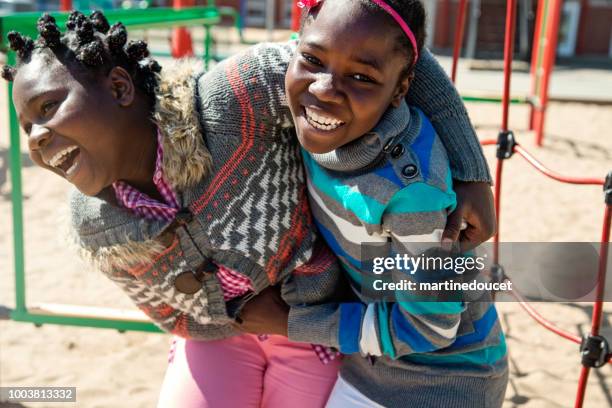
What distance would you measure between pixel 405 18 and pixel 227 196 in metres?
0.50

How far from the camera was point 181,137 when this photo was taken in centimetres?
136

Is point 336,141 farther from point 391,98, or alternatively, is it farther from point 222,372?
point 222,372

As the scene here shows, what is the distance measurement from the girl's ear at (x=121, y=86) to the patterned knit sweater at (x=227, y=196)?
0.23 ft

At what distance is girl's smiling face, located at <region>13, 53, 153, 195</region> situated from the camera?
1243 millimetres

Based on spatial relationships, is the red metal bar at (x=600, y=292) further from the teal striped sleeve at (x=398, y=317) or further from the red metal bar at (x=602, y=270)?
the teal striped sleeve at (x=398, y=317)

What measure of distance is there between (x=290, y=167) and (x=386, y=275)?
31 centimetres

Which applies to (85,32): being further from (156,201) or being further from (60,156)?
(156,201)

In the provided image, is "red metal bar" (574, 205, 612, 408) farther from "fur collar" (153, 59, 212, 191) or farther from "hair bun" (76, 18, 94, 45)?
"hair bun" (76, 18, 94, 45)

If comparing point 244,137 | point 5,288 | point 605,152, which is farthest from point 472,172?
point 605,152

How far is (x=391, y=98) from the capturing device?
1290mm

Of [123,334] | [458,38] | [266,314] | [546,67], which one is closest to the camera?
[266,314]

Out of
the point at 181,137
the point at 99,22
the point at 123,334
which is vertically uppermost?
the point at 99,22

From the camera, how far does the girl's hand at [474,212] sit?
4.57 feet

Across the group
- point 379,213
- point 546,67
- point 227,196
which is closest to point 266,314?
point 227,196
